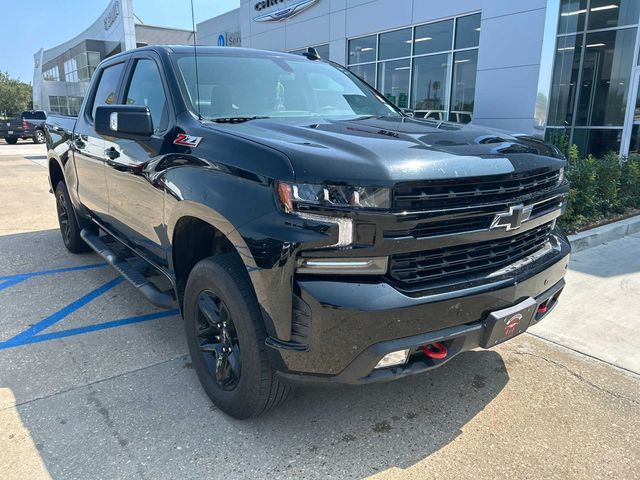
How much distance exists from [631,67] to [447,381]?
10249mm

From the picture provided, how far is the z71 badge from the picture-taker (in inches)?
A: 107

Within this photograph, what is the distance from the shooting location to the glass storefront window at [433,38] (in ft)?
42.9

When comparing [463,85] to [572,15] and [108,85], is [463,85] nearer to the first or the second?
[572,15]

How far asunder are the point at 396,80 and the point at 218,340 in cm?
1363

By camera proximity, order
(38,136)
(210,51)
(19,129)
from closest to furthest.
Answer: (210,51), (38,136), (19,129)

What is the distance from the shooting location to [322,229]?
2053mm

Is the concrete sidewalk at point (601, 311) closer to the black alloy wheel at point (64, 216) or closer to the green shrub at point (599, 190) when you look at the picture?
the green shrub at point (599, 190)

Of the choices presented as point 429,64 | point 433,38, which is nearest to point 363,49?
point 429,64

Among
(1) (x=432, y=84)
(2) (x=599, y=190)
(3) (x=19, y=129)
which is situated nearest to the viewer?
(2) (x=599, y=190)

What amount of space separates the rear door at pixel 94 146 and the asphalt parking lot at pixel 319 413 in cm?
97

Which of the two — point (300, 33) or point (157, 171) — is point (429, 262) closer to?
point (157, 171)

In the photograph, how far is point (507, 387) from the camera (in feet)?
10.2

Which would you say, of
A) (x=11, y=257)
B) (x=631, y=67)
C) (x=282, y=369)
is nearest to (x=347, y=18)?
(x=631, y=67)

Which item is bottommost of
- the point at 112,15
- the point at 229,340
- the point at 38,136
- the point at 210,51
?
the point at 38,136
